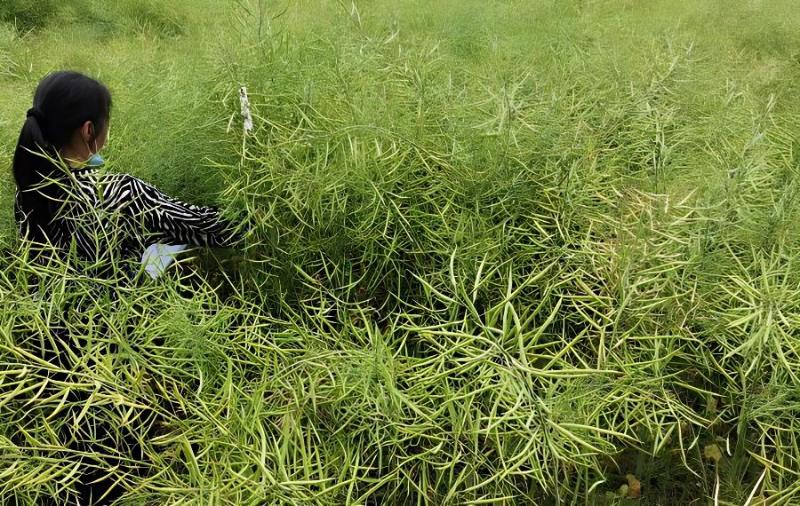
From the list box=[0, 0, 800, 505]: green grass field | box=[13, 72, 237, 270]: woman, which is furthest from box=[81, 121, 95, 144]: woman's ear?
box=[0, 0, 800, 505]: green grass field

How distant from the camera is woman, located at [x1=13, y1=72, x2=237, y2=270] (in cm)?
132

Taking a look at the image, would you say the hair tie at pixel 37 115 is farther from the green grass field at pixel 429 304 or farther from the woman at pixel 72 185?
the green grass field at pixel 429 304

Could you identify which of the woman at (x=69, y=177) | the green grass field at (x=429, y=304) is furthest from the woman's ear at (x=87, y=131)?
the green grass field at (x=429, y=304)

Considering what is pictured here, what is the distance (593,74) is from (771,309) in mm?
999

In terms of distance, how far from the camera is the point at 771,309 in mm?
1136

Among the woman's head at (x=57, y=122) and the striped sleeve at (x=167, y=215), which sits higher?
the woman's head at (x=57, y=122)

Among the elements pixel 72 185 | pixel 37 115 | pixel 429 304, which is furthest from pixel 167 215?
pixel 429 304

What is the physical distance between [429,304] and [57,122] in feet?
2.72

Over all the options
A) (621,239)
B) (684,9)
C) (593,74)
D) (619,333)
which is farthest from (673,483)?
(684,9)

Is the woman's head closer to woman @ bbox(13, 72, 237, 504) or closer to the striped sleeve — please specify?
woman @ bbox(13, 72, 237, 504)

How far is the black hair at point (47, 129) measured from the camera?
133 centimetres

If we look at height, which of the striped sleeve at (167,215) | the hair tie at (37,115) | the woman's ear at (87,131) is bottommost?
the striped sleeve at (167,215)

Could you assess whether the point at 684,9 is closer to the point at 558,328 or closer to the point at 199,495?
the point at 558,328

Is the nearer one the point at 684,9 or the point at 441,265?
the point at 441,265
